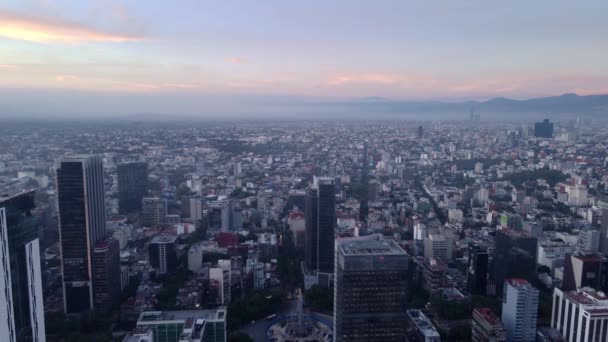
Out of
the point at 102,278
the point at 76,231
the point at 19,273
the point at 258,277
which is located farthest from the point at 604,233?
the point at 19,273

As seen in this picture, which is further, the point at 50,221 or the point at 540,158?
the point at 540,158

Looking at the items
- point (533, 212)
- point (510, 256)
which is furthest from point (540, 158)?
point (510, 256)

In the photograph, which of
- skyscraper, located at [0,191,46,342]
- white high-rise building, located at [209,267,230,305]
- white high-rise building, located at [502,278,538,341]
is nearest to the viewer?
skyscraper, located at [0,191,46,342]

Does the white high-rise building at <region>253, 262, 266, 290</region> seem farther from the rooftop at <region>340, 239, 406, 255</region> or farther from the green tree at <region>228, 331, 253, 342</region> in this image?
the rooftop at <region>340, 239, 406, 255</region>

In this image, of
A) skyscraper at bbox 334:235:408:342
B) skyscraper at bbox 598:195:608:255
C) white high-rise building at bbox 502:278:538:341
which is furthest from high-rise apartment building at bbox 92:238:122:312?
skyscraper at bbox 598:195:608:255

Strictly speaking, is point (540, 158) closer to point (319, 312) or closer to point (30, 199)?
point (319, 312)

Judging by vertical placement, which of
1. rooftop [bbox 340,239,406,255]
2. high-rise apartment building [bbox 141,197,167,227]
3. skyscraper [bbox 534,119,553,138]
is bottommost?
high-rise apartment building [bbox 141,197,167,227]

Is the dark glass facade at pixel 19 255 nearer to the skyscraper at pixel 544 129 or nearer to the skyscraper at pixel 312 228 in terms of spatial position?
the skyscraper at pixel 312 228
